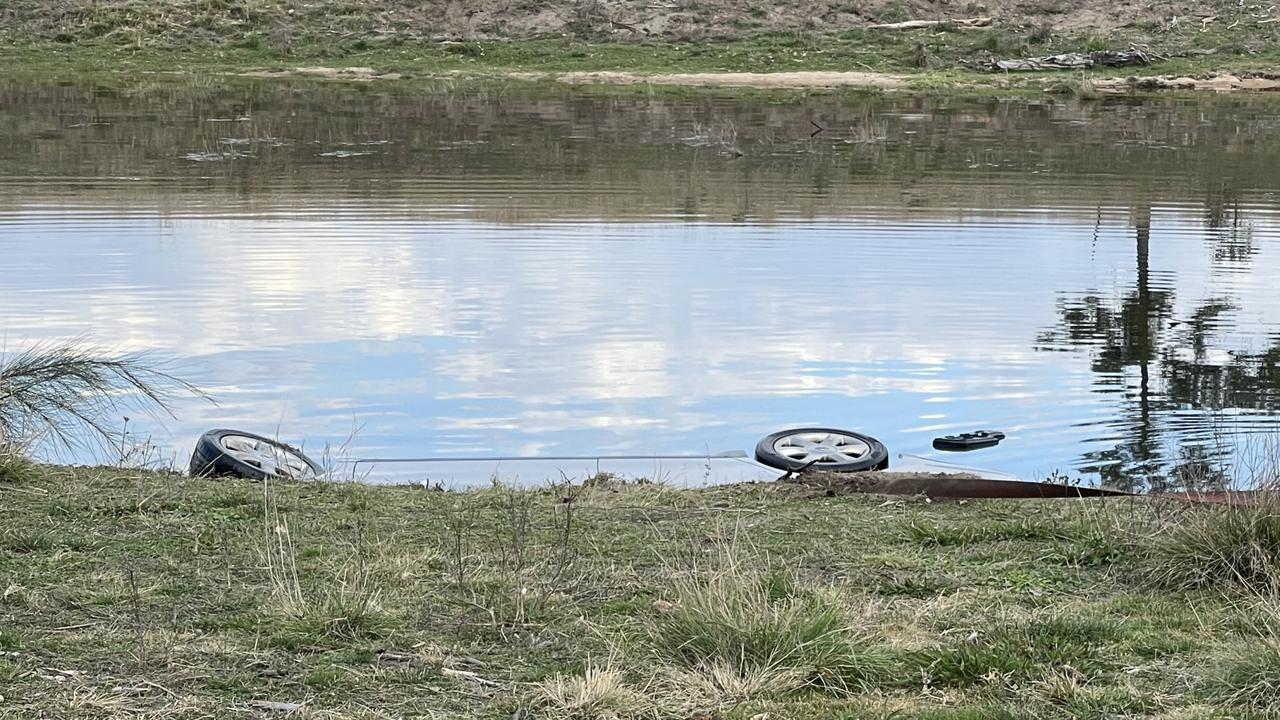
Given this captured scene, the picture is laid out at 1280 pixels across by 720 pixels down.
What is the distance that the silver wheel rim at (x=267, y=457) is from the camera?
9.51 metres

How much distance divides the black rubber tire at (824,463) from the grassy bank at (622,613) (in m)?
1.88

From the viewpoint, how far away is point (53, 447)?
1018 cm

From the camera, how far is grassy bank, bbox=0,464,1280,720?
4.95m

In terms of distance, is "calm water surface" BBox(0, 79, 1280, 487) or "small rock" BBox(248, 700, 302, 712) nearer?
"small rock" BBox(248, 700, 302, 712)

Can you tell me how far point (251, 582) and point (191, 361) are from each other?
6916 mm

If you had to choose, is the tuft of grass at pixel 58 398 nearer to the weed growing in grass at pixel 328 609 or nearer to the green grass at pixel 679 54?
the weed growing in grass at pixel 328 609

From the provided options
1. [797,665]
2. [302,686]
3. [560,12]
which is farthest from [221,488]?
[560,12]

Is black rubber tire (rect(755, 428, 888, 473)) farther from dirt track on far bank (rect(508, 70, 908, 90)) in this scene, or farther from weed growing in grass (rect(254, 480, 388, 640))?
dirt track on far bank (rect(508, 70, 908, 90))

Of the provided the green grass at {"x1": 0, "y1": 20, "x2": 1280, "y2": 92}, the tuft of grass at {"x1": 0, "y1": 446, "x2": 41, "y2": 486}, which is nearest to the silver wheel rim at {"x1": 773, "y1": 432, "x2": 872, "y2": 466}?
the tuft of grass at {"x1": 0, "y1": 446, "x2": 41, "y2": 486}

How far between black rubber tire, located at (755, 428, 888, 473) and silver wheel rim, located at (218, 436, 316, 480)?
2.91 m

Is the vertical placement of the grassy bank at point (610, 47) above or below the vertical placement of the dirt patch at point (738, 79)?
above

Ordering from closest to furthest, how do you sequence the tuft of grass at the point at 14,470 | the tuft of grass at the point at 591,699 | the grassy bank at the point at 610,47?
the tuft of grass at the point at 591,699
the tuft of grass at the point at 14,470
the grassy bank at the point at 610,47

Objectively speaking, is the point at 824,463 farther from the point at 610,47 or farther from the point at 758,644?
the point at 610,47

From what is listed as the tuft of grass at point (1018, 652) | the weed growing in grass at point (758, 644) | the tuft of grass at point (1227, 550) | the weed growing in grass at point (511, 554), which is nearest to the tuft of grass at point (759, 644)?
the weed growing in grass at point (758, 644)
